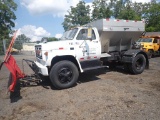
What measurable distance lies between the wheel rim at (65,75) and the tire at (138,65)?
341cm

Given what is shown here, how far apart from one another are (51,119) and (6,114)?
1.30 m

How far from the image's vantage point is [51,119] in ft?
13.9

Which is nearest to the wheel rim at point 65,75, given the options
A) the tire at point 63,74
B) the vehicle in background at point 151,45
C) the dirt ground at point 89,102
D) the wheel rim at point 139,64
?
the tire at point 63,74

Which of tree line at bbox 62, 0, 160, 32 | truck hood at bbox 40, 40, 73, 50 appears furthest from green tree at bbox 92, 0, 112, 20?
truck hood at bbox 40, 40, 73, 50

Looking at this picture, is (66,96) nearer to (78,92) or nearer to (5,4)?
(78,92)

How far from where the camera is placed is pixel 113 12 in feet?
166

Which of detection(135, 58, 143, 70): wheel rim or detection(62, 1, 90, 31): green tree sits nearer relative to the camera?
detection(135, 58, 143, 70): wheel rim

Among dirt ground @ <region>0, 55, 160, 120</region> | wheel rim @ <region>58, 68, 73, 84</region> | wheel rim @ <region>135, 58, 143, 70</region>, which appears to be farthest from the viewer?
wheel rim @ <region>135, 58, 143, 70</region>

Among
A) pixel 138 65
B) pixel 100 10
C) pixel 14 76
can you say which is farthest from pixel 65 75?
pixel 100 10

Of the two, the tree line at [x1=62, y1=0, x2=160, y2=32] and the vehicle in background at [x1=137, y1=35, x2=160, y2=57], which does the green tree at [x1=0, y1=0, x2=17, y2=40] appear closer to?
the tree line at [x1=62, y1=0, x2=160, y2=32]

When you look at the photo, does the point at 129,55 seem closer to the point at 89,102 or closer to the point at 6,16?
the point at 89,102

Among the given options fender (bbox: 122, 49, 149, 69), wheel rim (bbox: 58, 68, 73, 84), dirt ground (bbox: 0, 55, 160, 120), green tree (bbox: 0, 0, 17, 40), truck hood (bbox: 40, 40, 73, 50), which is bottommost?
dirt ground (bbox: 0, 55, 160, 120)

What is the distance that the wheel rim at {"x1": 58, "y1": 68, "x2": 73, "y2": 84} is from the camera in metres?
6.44

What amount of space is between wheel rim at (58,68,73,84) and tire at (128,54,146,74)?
341 cm
